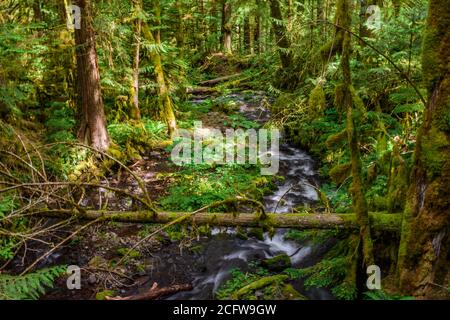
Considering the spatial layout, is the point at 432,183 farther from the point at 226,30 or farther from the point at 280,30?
the point at 226,30

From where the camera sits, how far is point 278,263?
6.58 metres

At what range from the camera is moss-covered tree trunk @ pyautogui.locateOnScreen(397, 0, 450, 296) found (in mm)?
4012

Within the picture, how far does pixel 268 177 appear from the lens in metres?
10.3

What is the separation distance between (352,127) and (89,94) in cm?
759

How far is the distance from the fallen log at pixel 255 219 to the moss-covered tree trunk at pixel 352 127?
0.20 meters

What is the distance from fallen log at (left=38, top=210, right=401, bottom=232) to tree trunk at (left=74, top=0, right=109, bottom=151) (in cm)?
434

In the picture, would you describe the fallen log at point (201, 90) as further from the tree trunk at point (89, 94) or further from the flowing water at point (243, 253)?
the flowing water at point (243, 253)

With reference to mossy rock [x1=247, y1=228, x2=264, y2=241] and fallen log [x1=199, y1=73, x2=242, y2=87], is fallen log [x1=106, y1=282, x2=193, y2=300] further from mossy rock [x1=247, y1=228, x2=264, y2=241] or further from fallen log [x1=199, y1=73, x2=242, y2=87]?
fallen log [x1=199, y1=73, x2=242, y2=87]

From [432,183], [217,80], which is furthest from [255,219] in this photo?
[217,80]

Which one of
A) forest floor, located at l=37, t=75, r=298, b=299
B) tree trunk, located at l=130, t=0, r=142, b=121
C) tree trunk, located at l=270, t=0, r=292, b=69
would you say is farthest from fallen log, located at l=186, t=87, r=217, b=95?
forest floor, located at l=37, t=75, r=298, b=299

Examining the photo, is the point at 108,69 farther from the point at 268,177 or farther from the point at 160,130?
the point at 268,177
